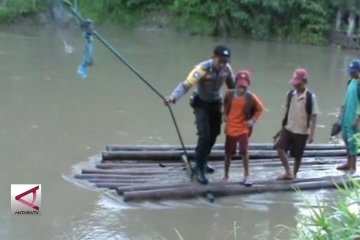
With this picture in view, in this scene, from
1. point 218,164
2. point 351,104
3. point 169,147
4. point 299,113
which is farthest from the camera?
point 169,147

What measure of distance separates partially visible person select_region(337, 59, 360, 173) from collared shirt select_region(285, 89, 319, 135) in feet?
1.59

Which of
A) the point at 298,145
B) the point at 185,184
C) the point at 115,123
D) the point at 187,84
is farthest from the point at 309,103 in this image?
the point at 115,123

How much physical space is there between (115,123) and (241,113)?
13.3 ft

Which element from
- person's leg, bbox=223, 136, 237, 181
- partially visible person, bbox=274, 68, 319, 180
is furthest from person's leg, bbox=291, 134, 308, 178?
person's leg, bbox=223, 136, 237, 181

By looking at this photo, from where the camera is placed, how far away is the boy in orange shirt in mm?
6289

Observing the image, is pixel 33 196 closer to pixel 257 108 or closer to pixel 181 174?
pixel 181 174

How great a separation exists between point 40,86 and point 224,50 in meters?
7.45

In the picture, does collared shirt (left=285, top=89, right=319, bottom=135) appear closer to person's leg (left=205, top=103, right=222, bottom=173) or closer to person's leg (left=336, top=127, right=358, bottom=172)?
person's leg (left=336, top=127, right=358, bottom=172)

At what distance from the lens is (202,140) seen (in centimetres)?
645

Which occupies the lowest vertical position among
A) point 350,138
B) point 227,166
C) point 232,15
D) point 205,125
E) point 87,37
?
point 227,166

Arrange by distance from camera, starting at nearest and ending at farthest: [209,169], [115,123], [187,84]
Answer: [187,84] → [209,169] → [115,123]

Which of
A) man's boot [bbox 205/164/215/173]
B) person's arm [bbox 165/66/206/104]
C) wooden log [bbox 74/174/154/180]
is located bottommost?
wooden log [bbox 74/174/154/180]

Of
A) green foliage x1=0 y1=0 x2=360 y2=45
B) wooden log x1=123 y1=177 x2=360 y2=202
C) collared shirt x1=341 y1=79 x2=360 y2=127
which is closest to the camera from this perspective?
wooden log x1=123 y1=177 x2=360 y2=202

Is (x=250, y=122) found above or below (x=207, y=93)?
below
